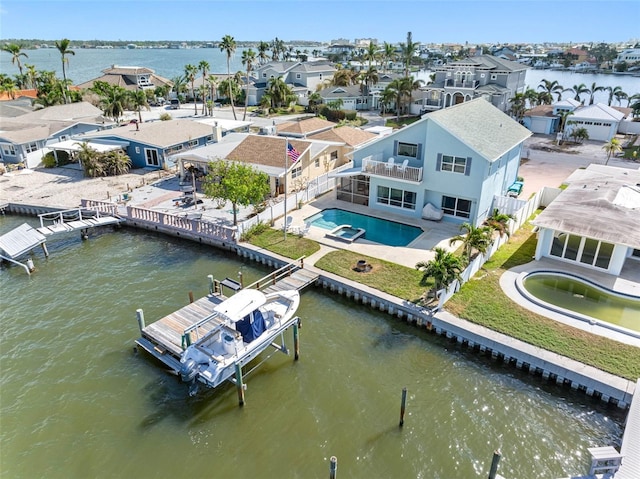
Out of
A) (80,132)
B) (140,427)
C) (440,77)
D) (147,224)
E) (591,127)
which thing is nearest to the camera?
(140,427)

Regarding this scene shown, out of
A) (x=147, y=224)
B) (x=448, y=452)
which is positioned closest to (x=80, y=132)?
(x=147, y=224)

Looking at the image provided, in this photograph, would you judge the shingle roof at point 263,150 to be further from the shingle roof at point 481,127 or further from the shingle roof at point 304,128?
the shingle roof at point 481,127

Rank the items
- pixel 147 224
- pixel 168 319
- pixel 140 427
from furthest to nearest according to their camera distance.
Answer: pixel 147 224 → pixel 168 319 → pixel 140 427

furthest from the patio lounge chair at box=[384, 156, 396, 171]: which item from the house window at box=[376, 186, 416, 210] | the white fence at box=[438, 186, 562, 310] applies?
the white fence at box=[438, 186, 562, 310]

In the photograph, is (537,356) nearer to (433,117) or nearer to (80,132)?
(433,117)

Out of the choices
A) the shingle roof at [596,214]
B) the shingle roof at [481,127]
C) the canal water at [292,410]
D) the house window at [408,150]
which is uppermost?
the shingle roof at [481,127]

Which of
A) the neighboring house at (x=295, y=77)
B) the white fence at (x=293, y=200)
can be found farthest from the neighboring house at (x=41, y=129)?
the neighboring house at (x=295, y=77)

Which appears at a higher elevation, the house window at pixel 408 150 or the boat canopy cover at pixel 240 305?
the house window at pixel 408 150

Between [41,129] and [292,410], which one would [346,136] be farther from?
[41,129]
